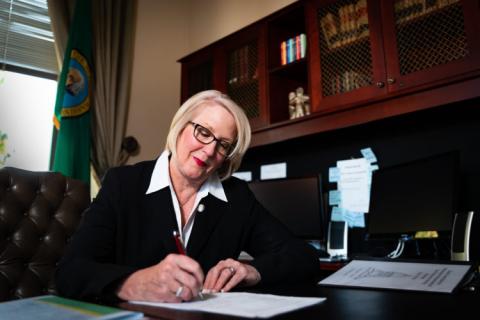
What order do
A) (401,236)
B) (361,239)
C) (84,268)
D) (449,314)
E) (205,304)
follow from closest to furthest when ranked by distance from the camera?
(449,314) < (205,304) < (84,268) < (401,236) < (361,239)

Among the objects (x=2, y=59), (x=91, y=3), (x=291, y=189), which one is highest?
(x=91, y=3)

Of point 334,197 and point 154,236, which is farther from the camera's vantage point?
point 334,197

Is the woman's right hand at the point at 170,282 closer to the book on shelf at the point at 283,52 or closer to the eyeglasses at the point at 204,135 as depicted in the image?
the eyeglasses at the point at 204,135

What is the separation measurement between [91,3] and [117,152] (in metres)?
1.10

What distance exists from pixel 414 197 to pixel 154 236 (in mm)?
1161

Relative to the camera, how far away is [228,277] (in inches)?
34.9

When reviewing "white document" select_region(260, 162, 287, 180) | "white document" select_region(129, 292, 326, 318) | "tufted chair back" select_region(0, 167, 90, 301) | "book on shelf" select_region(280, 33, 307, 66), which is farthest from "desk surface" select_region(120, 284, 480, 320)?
"white document" select_region(260, 162, 287, 180)

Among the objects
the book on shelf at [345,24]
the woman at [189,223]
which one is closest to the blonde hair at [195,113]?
the woman at [189,223]

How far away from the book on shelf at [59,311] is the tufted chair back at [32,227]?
2.29 ft

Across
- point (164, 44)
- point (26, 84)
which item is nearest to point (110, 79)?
point (26, 84)

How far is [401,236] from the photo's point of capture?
171 cm

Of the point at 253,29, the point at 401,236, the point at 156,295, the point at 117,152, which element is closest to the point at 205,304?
the point at 156,295

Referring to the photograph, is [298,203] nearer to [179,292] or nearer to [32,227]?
[32,227]

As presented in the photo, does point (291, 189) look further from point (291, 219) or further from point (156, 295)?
point (156, 295)
